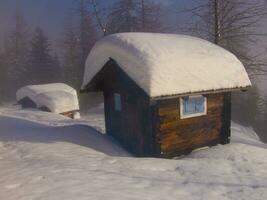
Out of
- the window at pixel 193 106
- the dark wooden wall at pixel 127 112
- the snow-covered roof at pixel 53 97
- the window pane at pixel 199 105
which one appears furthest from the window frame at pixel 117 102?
the snow-covered roof at pixel 53 97

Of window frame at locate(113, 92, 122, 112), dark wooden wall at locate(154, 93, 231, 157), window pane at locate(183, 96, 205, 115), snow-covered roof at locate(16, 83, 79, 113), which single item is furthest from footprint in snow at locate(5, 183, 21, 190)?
snow-covered roof at locate(16, 83, 79, 113)

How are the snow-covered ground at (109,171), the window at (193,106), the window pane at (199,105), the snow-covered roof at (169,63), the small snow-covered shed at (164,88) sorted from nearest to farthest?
the snow-covered ground at (109,171) → the snow-covered roof at (169,63) → the small snow-covered shed at (164,88) → the window at (193,106) → the window pane at (199,105)

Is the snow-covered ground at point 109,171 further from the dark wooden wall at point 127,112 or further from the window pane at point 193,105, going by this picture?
the window pane at point 193,105

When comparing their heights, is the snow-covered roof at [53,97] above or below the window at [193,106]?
below

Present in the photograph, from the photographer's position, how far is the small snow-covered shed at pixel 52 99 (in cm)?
3006

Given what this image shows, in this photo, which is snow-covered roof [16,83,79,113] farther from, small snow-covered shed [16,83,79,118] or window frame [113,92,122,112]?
window frame [113,92,122,112]

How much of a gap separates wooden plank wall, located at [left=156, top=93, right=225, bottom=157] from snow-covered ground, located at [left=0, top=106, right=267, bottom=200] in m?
0.42

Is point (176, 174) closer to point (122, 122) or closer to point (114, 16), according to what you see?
point (122, 122)

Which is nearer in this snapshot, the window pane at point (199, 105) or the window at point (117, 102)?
the window pane at point (199, 105)

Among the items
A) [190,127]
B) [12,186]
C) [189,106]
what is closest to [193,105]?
[189,106]

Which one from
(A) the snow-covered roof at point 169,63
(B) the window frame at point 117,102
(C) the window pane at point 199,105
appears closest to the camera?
(A) the snow-covered roof at point 169,63

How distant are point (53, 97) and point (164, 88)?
21264 millimetres

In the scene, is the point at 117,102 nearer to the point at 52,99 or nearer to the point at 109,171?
the point at 109,171

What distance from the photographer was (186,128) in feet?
39.4
